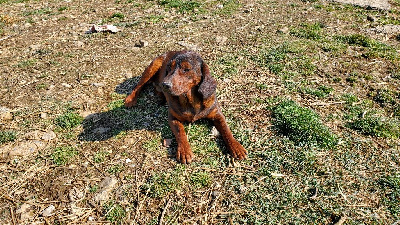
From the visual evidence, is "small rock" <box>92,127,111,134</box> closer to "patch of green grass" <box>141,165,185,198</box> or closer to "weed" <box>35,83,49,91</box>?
"patch of green grass" <box>141,165,185,198</box>

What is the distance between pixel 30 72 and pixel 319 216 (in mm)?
6016

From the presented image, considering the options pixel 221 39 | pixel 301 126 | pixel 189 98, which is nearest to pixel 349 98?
pixel 301 126

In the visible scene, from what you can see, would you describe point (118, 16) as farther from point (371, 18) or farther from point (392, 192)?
point (392, 192)

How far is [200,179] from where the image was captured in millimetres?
3555

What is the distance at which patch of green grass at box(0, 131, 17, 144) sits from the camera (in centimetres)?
418

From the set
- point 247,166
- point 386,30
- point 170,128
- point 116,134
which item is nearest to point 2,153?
point 116,134

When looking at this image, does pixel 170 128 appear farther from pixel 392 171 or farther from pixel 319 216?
pixel 392 171

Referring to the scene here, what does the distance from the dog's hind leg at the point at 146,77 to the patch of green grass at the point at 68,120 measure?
81 cm

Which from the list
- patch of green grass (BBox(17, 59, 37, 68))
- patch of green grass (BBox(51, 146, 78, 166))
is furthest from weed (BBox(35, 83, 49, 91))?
patch of green grass (BBox(51, 146, 78, 166))

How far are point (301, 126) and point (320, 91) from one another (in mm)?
1224

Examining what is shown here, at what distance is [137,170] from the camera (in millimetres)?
3721

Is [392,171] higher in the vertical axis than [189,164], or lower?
higher

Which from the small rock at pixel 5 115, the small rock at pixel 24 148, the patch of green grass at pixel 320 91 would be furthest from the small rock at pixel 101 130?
the patch of green grass at pixel 320 91

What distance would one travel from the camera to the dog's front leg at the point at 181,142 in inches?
148
